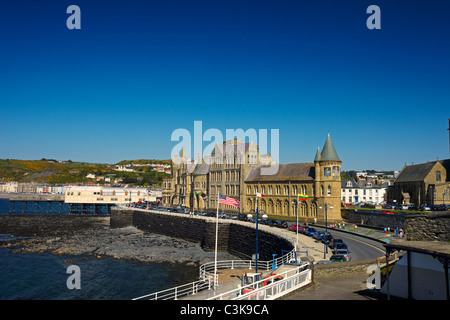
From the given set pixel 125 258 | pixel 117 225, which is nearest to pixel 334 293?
pixel 125 258

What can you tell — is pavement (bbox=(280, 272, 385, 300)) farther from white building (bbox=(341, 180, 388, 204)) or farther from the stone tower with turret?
white building (bbox=(341, 180, 388, 204))

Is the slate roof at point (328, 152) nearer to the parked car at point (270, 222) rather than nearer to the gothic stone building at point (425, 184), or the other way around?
the parked car at point (270, 222)

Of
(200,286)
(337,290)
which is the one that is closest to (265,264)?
(200,286)

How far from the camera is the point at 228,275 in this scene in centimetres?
3381

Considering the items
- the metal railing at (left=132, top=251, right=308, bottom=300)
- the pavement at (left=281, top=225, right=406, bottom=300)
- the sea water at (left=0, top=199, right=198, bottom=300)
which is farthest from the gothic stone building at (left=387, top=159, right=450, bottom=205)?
the pavement at (left=281, top=225, right=406, bottom=300)

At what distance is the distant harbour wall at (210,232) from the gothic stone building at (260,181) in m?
7.05

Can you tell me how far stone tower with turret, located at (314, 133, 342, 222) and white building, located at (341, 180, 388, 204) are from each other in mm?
42975

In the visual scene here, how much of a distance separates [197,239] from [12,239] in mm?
34352

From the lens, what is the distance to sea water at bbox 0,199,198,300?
33875 millimetres

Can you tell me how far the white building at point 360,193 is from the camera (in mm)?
109250

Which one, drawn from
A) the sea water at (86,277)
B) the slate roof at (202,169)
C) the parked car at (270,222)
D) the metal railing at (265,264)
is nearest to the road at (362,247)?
the metal railing at (265,264)

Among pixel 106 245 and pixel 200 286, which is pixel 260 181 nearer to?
pixel 106 245

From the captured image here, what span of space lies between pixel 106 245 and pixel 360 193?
80.4 m
